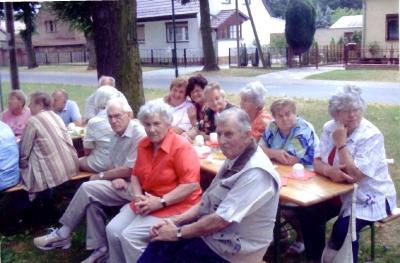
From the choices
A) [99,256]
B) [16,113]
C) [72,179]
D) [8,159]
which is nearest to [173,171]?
[99,256]

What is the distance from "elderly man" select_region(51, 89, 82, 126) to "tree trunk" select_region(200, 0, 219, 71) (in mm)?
16297

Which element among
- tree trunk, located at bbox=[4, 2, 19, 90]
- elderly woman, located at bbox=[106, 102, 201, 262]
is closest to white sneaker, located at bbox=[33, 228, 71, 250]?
elderly woman, located at bbox=[106, 102, 201, 262]

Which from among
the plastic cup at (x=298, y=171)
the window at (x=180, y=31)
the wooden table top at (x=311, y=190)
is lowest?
the wooden table top at (x=311, y=190)

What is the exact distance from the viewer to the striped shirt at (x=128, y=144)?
12.8 ft

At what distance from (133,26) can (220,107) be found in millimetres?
2216

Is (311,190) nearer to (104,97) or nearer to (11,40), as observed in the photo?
(104,97)

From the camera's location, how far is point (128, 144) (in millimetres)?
3949

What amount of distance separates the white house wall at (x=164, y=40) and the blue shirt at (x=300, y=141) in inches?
1127

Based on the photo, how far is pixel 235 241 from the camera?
2709 millimetres

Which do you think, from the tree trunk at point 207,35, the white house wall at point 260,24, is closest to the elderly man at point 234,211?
the tree trunk at point 207,35

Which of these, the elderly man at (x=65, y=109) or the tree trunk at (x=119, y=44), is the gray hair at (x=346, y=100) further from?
the elderly man at (x=65, y=109)

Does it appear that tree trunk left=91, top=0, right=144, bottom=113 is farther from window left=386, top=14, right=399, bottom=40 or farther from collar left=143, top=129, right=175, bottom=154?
window left=386, top=14, right=399, bottom=40

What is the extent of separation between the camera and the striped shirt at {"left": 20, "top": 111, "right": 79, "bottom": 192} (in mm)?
4297

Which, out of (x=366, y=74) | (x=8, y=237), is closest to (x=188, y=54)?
(x=366, y=74)
